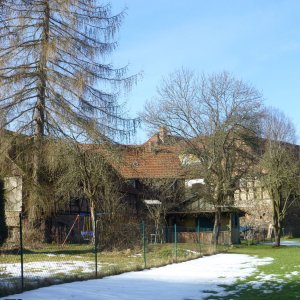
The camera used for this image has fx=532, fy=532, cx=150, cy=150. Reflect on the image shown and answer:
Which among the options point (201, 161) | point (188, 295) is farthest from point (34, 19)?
point (188, 295)

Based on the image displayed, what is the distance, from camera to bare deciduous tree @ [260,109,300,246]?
40562 millimetres

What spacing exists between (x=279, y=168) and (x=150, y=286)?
28.4 m

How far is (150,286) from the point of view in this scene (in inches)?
555

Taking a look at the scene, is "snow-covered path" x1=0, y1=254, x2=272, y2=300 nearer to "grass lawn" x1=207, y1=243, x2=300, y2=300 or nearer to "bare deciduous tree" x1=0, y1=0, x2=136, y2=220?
"grass lawn" x1=207, y1=243, x2=300, y2=300

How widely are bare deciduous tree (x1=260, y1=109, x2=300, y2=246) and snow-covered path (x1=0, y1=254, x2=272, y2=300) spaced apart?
875 inches

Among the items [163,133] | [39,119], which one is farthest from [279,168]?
[39,119]

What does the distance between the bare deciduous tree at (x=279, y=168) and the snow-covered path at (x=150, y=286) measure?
22.2 metres

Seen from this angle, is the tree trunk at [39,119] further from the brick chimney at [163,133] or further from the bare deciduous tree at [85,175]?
the brick chimney at [163,133]

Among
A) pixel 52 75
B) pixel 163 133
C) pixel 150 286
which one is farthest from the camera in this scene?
pixel 163 133

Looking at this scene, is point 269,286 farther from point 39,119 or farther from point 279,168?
point 279,168

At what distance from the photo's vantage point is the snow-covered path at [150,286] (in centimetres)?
1205

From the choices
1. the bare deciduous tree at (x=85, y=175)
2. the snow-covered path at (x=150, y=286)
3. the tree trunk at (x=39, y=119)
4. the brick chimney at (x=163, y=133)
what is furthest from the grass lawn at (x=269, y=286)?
the brick chimney at (x=163, y=133)

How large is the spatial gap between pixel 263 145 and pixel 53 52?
66.6 feet

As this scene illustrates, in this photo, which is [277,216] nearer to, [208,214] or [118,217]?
[208,214]
